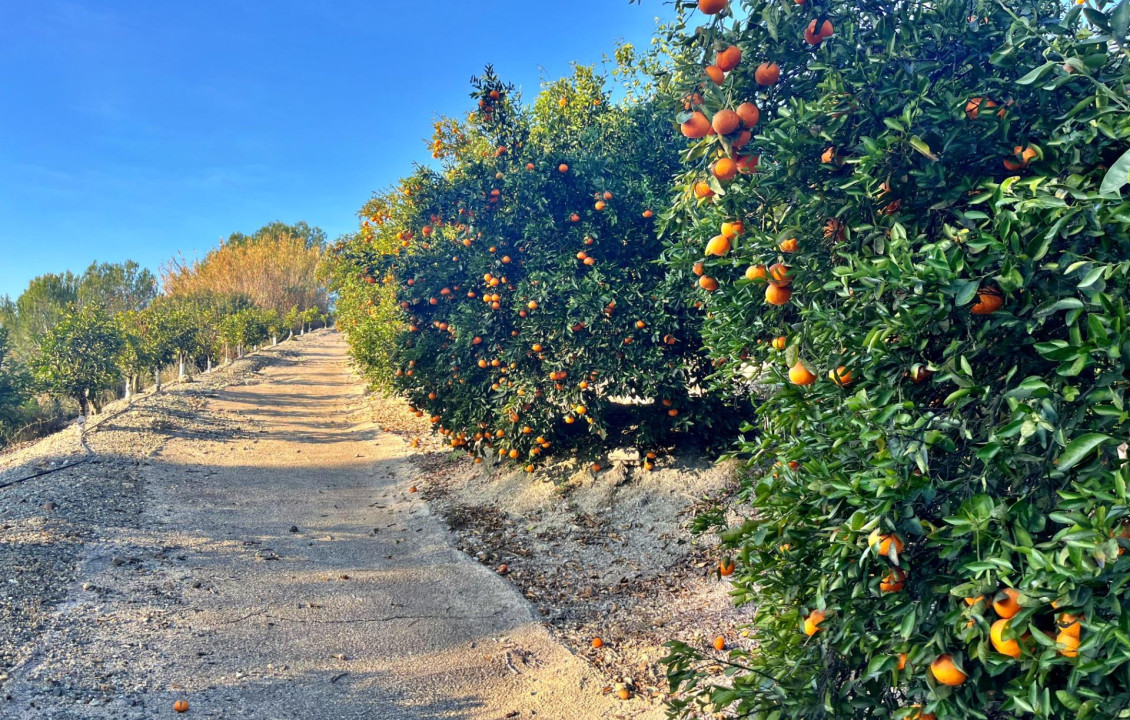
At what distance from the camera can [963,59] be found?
266cm

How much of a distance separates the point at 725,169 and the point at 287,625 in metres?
4.54

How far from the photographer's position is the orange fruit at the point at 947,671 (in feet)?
6.47

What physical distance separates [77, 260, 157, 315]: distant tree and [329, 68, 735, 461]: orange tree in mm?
38081

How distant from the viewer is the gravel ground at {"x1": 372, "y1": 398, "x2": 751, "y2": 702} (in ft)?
16.4

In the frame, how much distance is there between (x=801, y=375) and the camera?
2.47m

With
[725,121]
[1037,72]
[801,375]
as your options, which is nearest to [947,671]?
[801,375]

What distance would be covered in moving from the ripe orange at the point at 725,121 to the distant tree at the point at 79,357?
1512cm

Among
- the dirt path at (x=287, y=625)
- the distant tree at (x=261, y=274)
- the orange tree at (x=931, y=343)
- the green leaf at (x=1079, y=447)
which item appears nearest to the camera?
the green leaf at (x=1079, y=447)

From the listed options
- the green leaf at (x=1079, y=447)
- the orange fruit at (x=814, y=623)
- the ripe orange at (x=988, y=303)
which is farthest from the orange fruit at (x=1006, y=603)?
the ripe orange at (x=988, y=303)

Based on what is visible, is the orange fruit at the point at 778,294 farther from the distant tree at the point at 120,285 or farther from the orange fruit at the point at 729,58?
the distant tree at the point at 120,285

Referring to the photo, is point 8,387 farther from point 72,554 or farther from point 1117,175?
point 1117,175

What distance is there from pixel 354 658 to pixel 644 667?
202 centimetres

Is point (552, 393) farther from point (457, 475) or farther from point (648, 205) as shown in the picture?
point (457, 475)

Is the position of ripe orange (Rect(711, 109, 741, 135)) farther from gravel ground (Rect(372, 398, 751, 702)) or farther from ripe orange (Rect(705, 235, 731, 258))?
gravel ground (Rect(372, 398, 751, 702))
